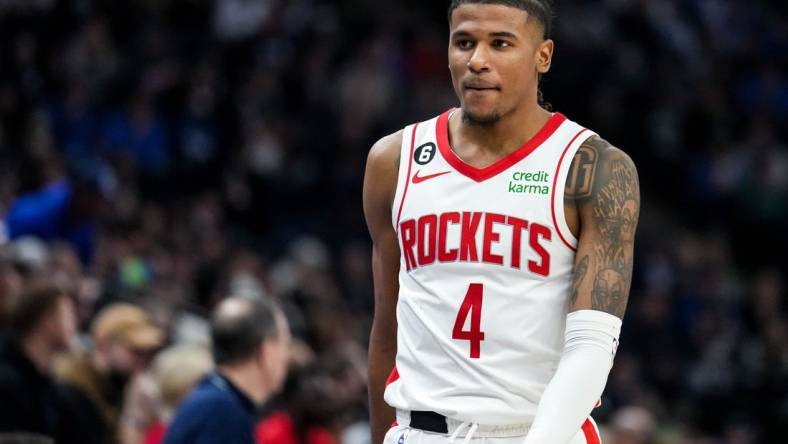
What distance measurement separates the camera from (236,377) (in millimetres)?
5516

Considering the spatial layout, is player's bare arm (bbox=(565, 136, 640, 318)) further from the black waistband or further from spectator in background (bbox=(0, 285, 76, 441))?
spectator in background (bbox=(0, 285, 76, 441))

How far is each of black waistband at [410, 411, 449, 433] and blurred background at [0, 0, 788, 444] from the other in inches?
186

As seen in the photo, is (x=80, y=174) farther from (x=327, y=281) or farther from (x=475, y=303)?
(x=475, y=303)

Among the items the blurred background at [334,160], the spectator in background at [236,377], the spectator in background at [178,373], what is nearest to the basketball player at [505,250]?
the spectator in background at [236,377]

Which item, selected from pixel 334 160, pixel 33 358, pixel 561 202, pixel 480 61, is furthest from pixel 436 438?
pixel 334 160

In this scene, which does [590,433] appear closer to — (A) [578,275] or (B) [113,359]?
(A) [578,275]

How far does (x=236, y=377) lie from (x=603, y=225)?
7.18 ft

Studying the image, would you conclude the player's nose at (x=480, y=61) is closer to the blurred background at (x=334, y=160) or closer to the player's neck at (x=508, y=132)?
the player's neck at (x=508, y=132)

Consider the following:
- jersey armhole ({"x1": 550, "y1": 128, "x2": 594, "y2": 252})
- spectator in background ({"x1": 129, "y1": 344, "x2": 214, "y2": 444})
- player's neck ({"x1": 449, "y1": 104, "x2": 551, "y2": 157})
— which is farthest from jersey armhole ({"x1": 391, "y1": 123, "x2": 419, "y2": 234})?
spectator in background ({"x1": 129, "y1": 344, "x2": 214, "y2": 444})

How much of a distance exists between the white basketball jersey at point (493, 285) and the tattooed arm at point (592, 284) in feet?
0.19

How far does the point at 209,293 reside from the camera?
A: 11867 millimetres

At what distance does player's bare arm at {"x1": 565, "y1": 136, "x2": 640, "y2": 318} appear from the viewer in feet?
12.3

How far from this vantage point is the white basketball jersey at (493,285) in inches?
150

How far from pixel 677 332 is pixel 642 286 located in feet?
2.26
